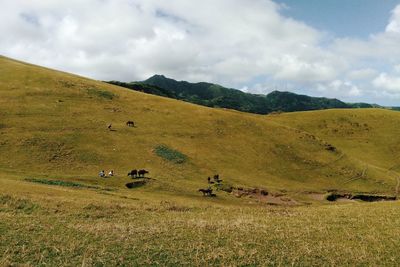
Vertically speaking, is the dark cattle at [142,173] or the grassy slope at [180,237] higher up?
the grassy slope at [180,237]

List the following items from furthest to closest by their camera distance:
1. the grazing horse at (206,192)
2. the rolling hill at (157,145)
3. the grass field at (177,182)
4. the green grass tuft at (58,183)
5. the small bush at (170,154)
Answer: the small bush at (170,154)
the rolling hill at (157,145)
the grazing horse at (206,192)
the green grass tuft at (58,183)
the grass field at (177,182)

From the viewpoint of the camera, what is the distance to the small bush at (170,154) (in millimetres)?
72438

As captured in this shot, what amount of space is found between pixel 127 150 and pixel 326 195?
120 ft

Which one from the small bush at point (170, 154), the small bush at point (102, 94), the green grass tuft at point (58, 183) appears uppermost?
the small bush at point (102, 94)

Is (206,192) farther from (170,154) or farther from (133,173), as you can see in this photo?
(170,154)

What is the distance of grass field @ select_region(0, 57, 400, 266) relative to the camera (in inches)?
876

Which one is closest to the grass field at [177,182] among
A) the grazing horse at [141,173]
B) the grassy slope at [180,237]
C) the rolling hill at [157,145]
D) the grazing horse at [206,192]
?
the grassy slope at [180,237]

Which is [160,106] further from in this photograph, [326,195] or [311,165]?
[326,195]

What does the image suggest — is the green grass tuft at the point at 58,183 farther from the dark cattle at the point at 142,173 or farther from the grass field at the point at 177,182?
the dark cattle at the point at 142,173

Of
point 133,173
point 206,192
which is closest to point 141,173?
point 133,173

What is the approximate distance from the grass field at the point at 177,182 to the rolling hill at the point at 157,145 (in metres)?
0.30

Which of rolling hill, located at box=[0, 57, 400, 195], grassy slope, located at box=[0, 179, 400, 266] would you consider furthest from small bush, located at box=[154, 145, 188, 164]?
grassy slope, located at box=[0, 179, 400, 266]

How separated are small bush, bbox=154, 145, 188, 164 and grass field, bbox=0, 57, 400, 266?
41 centimetres

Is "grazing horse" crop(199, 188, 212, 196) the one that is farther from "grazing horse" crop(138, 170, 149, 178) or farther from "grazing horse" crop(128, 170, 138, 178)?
"grazing horse" crop(128, 170, 138, 178)
